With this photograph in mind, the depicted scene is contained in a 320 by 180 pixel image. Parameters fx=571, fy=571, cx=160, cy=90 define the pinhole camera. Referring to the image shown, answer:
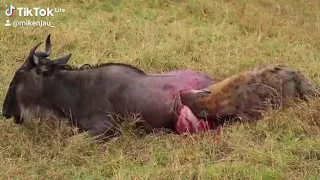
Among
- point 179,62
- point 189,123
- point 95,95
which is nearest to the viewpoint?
point 189,123

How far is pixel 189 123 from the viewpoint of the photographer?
5.57m

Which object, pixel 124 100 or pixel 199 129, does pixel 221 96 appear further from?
pixel 124 100

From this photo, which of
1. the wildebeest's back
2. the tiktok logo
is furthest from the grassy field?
the wildebeest's back

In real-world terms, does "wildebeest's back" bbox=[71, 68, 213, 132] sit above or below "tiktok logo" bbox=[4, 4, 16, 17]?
below

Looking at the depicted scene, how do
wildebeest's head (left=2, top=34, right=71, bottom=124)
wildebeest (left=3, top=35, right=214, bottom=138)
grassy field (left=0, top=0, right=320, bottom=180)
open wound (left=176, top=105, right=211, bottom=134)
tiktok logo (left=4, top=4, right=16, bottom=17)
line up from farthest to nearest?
tiktok logo (left=4, top=4, right=16, bottom=17)
wildebeest's head (left=2, top=34, right=71, bottom=124)
wildebeest (left=3, top=35, right=214, bottom=138)
open wound (left=176, top=105, right=211, bottom=134)
grassy field (left=0, top=0, right=320, bottom=180)

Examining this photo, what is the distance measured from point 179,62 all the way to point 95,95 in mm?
2140

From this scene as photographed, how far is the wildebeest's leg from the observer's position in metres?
5.57

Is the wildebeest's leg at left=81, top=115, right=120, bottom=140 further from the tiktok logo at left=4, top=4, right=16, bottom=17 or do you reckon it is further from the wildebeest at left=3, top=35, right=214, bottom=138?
the tiktok logo at left=4, top=4, right=16, bottom=17

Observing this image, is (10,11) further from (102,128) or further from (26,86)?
(102,128)

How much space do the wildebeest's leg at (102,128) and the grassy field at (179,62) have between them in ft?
0.54

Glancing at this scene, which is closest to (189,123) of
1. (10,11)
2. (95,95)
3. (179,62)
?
(95,95)

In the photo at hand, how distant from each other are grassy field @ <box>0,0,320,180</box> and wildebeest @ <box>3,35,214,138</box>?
24 centimetres

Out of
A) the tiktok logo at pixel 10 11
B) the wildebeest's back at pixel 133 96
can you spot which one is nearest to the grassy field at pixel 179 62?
the tiktok logo at pixel 10 11

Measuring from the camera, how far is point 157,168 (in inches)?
186
